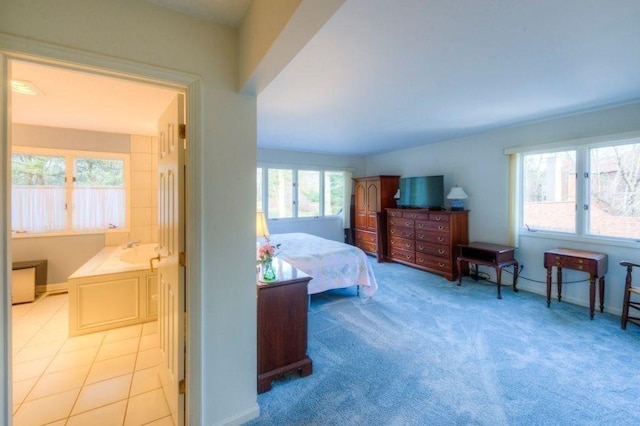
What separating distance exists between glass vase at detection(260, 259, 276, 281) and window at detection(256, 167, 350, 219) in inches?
145

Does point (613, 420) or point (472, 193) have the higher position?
point (472, 193)

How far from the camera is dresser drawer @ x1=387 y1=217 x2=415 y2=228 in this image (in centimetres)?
521

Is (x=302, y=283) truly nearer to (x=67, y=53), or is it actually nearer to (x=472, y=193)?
(x=67, y=53)

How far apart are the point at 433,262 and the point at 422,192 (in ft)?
4.30

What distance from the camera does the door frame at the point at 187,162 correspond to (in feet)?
3.85

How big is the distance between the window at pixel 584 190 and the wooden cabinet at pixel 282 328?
3.72 m

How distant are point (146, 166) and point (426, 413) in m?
4.54

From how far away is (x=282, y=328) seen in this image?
6.97ft

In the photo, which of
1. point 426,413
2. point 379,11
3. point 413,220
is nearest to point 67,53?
point 379,11

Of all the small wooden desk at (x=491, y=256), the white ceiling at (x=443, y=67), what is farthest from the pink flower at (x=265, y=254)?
the small wooden desk at (x=491, y=256)

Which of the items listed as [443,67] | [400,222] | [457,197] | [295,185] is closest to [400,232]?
[400,222]

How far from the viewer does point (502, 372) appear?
85.9 inches

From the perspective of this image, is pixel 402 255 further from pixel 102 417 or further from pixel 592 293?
pixel 102 417

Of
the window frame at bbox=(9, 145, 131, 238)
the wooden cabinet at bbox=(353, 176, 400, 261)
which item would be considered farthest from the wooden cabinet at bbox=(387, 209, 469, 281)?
the window frame at bbox=(9, 145, 131, 238)
